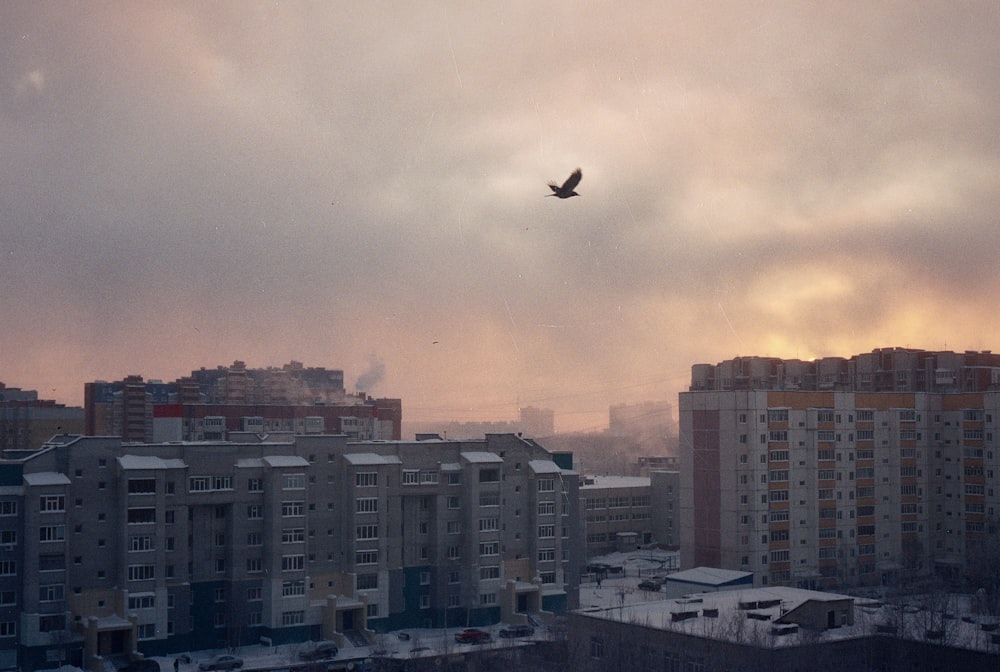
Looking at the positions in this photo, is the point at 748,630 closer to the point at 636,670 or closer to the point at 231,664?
the point at 636,670

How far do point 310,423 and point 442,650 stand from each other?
49.4 ft

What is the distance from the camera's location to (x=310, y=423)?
1275 inches

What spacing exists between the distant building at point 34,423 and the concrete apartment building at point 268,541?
1657 centimetres

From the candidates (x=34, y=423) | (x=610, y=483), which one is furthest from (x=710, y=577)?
(x=34, y=423)

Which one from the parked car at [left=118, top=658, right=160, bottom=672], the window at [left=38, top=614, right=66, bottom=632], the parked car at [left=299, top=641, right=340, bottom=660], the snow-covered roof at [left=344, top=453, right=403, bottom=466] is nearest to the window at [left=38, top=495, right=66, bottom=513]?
the window at [left=38, top=614, right=66, bottom=632]

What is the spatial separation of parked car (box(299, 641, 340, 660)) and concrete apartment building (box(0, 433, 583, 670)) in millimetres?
594

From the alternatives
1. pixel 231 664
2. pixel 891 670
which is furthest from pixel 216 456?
pixel 891 670

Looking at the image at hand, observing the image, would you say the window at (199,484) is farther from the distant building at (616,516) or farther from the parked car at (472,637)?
the distant building at (616,516)

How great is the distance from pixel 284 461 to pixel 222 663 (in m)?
3.62

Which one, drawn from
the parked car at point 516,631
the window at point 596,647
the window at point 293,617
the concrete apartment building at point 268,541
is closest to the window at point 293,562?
the concrete apartment building at point 268,541

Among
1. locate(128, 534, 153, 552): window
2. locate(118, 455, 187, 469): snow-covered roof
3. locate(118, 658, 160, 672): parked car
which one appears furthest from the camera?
locate(118, 455, 187, 469): snow-covered roof

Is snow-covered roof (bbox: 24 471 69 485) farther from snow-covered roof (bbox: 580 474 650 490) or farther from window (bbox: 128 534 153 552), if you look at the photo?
snow-covered roof (bbox: 580 474 650 490)

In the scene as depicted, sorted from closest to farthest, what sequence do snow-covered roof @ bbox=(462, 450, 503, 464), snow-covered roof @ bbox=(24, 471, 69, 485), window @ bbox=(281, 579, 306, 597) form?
1. snow-covered roof @ bbox=(24, 471, 69, 485)
2. window @ bbox=(281, 579, 306, 597)
3. snow-covered roof @ bbox=(462, 450, 503, 464)

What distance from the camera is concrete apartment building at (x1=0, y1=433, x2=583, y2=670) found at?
17266 millimetres
